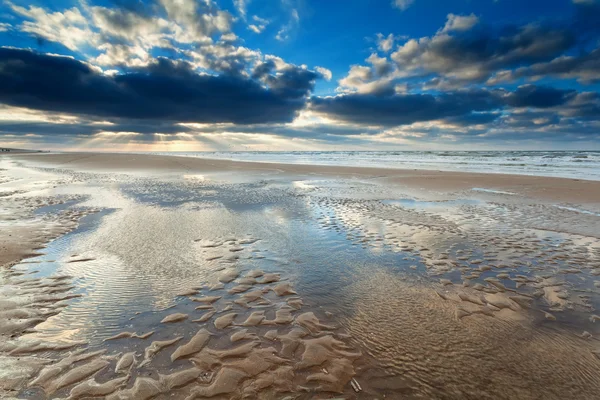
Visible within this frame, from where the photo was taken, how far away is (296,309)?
488 cm

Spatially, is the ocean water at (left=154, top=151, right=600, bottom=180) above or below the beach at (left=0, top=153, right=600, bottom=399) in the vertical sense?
above

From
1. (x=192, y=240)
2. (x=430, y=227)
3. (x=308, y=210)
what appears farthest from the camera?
(x=308, y=210)

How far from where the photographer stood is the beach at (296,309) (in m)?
3.32

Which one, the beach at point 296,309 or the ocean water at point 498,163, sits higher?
the ocean water at point 498,163

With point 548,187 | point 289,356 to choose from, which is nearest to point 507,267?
point 289,356

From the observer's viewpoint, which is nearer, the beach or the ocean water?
the beach

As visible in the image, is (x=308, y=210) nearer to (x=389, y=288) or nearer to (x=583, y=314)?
(x=389, y=288)

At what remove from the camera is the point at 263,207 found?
1332cm

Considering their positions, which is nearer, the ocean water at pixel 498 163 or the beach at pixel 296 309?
the beach at pixel 296 309

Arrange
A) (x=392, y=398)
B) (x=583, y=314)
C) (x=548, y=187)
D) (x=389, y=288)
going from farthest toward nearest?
(x=548, y=187) < (x=389, y=288) < (x=583, y=314) < (x=392, y=398)

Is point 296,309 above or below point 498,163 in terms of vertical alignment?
below

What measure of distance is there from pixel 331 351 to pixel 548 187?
23.1 meters

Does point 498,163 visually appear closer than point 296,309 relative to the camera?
No

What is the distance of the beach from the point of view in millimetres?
3316
